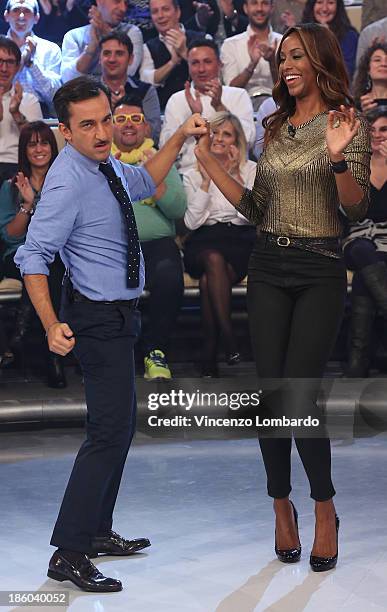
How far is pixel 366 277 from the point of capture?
216 inches

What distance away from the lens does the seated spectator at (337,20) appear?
657cm

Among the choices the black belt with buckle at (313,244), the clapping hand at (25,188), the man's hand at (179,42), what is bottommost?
the clapping hand at (25,188)

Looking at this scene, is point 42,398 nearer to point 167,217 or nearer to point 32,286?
point 167,217

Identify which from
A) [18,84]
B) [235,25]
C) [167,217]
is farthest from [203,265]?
[235,25]

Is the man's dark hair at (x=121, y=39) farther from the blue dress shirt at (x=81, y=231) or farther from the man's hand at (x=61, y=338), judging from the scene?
the man's hand at (x=61, y=338)

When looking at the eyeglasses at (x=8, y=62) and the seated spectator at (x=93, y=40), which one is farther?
the seated spectator at (x=93, y=40)

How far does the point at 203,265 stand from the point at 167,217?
12.3 inches

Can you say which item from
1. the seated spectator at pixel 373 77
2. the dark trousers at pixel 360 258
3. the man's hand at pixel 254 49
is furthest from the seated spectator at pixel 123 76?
the dark trousers at pixel 360 258

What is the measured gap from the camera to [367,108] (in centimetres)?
598

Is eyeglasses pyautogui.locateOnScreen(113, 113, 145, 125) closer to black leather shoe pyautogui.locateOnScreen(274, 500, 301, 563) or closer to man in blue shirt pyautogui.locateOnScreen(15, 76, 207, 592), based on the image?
man in blue shirt pyautogui.locateOnScreen(15, 76, 207, 592)

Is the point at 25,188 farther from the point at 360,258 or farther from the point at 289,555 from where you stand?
the point at 289,555

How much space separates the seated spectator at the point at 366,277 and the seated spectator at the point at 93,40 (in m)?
1.91

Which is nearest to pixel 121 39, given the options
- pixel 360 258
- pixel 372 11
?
pixel 372 11

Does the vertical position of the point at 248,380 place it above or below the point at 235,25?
below
